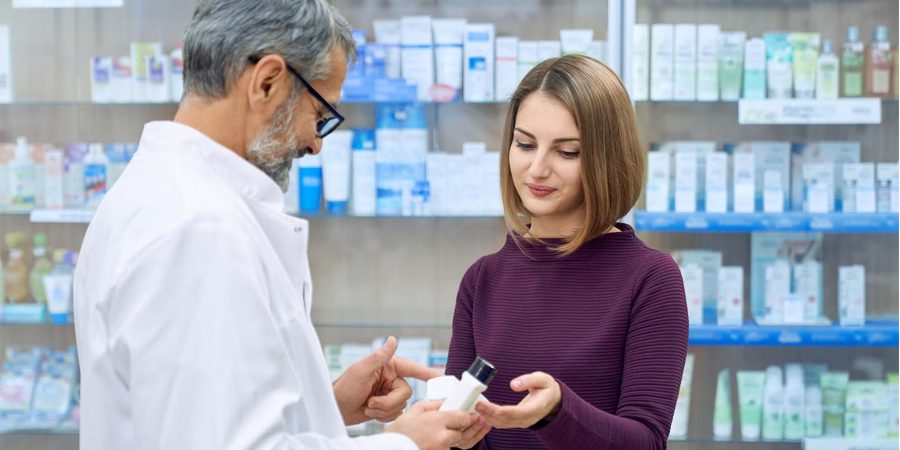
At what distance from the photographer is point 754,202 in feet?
11.1

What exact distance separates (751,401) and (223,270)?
9.04 ft

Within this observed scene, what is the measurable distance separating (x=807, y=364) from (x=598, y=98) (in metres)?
2.27

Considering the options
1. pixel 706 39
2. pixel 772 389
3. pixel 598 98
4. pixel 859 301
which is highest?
pixel 706 39

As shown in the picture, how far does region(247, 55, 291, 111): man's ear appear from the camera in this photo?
4.27ft

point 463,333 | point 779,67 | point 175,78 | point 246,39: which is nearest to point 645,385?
point 463,333

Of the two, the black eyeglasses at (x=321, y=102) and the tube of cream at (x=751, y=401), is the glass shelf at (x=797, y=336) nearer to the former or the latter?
the tube of cream at (x=751, y=401)

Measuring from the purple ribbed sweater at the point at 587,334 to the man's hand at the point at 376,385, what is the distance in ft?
0.37

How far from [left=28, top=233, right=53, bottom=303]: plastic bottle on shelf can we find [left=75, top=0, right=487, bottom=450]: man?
2.47 meters

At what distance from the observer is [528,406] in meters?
1.43

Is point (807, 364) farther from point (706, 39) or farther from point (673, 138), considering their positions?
point (706, 39)

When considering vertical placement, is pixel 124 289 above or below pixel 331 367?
above

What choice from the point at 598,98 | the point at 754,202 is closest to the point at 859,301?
the point at 754,202

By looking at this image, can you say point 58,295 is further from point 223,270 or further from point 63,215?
point 223,270

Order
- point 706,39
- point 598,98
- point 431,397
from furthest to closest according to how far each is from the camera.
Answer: point 706,39, point 598,98, point 431,397
